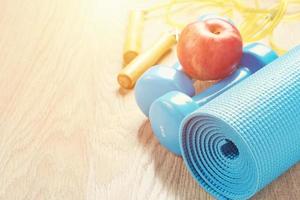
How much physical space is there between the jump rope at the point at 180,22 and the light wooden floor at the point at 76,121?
37 mm

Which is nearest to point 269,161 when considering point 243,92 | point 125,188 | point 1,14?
point 243,92

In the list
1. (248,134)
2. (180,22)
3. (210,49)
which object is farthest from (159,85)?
(180,22)

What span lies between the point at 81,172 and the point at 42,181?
7 cm

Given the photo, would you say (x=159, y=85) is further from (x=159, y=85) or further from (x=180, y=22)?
(x=180, y=22)

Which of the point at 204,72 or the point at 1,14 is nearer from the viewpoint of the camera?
the point at 204,72

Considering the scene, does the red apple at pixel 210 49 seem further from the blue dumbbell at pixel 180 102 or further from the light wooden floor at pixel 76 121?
the light wooden floor at pixel 76 121

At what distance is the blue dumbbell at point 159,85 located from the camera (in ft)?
2.95

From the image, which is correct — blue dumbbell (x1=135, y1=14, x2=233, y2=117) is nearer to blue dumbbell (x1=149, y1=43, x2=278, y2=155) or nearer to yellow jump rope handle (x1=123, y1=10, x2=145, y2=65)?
blue dumbbell (x1=149, y1=43, x2=278, y2=155)

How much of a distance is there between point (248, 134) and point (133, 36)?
54cm

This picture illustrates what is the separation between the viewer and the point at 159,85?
899 mm

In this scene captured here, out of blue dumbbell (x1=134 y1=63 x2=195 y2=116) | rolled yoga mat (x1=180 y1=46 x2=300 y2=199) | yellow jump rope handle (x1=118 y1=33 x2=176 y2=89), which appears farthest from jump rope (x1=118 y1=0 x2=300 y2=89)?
rolled yoga mat (x1=180 y1=46 x2=300 y2=199)

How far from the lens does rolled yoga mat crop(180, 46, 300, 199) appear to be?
697mm

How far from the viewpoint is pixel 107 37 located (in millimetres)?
1217

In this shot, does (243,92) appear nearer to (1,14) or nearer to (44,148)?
(44,148)
